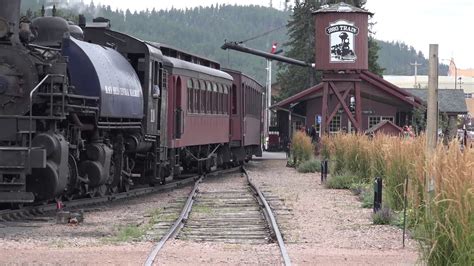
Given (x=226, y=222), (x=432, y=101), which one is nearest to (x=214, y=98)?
(x=226, y=222)

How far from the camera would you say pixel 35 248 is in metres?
10.4

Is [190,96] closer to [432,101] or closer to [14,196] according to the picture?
[14,196]

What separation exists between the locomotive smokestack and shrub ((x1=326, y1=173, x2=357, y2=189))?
34.9 ft

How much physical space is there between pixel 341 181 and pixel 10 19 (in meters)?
11.0

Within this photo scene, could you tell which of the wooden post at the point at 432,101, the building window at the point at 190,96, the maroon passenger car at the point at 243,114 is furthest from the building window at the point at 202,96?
the wooden post at the point at 432,101

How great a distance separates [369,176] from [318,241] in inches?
379

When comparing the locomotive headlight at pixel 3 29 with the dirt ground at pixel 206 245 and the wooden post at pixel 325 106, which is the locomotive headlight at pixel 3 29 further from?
the wooden post at pixel 325 106

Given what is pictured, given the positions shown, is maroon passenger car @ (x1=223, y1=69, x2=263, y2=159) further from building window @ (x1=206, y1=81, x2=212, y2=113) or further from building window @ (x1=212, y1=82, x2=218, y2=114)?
building window @ (x1=206, y1=81, x2=212, y2=113)

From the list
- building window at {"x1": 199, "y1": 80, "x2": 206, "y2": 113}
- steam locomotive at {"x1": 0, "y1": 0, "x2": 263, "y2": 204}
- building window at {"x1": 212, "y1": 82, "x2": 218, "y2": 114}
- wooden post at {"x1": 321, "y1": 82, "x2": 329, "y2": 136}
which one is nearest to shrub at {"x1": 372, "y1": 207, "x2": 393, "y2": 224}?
steam locomotive at {"x1": 0, "y1": 0, "x2": 263, "y2": 204}

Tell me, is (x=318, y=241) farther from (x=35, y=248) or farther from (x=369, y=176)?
(x=369, y=176)

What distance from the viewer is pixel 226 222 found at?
13.6m

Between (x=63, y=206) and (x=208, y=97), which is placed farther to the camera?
(x=208, y=97)

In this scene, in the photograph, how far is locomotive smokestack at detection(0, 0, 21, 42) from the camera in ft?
45.1

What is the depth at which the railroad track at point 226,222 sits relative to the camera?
37.7 ft
